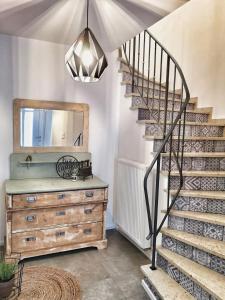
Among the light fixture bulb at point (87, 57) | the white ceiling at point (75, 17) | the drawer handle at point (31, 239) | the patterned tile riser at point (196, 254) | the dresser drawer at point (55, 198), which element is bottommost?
the drawer handle at point (31, 239)

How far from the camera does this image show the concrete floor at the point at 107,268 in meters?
2.16

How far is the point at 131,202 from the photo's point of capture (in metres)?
3.01

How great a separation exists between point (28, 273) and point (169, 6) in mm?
2854

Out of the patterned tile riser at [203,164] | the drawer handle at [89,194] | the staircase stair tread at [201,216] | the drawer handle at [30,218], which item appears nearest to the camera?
the staircase stair tread at [201,216]

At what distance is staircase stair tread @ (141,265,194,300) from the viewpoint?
5.82 feet

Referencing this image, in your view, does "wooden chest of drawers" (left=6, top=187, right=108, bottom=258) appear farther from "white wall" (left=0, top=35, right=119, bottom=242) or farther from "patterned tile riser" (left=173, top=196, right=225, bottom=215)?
"patterned tile riser" (left=173, top=196, right=225, bottom=215)

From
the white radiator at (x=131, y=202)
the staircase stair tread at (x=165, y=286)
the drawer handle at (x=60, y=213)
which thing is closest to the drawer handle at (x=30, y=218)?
the drawer handle at (x=60, y=213)

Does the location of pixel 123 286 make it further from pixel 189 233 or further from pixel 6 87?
pixel 6 87

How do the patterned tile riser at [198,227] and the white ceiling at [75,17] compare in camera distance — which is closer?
the patterned tile riser at [198,227]

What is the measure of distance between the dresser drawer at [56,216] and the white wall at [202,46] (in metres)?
2.00

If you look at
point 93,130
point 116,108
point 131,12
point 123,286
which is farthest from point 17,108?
point 123,286

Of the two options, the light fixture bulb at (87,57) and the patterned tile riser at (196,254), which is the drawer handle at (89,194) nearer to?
the patterned tile riser at (196,254)

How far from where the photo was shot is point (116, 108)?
3.44 meters

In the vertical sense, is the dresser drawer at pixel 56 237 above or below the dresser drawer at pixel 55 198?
below
